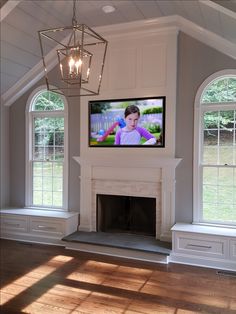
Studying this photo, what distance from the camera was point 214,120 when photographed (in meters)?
4.36

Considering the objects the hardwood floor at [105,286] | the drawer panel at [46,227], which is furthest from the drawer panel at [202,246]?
the drawer panel at [46,227]

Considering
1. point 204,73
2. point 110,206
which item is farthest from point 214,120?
point 110,206

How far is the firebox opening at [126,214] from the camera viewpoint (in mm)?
4781

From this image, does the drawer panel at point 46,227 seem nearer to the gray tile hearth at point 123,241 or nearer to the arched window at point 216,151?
the gray tile hearth at point 123,241

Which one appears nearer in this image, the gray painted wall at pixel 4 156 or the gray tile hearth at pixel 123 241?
the gray tile hearth at pixel 123 241

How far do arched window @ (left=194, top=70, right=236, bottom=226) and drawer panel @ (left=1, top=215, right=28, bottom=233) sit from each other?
113 inches

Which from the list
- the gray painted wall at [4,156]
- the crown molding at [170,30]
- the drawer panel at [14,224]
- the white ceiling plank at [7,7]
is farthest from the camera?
the gray painted wall at [4,156]

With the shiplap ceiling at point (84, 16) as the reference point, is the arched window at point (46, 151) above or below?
below

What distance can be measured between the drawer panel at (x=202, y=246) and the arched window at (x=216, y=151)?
18.2 inches

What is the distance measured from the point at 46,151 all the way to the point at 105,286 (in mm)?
2874

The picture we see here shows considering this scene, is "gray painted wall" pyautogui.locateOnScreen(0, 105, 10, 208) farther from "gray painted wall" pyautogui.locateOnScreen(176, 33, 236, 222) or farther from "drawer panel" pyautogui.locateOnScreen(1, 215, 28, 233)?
"gray painted wall" pyautogui.locateOnScreen(176, 33, 236, 222)

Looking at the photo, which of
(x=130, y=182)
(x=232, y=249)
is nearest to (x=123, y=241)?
(x=130, y=182)

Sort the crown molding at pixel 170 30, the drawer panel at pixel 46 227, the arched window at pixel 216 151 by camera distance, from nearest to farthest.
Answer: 1. the crown molding at pixel 170 30
2. the arched window at pixel 216 151
3. the drawer panel at pixel 46 227

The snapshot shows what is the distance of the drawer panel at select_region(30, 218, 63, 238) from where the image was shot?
4.84m
